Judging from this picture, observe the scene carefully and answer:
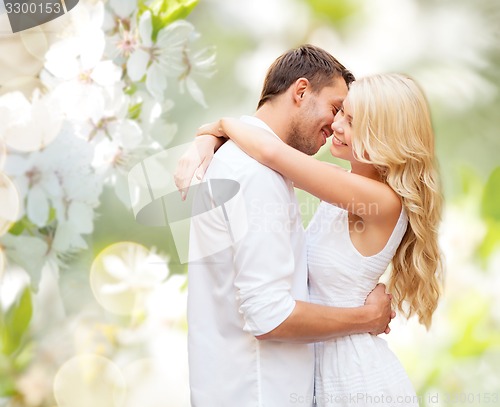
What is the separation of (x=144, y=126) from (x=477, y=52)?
56.0 inches

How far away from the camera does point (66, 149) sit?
1154mm

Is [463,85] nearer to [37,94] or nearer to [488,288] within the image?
[488,288]

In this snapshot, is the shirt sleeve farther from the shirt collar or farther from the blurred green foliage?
the blurred green foliage

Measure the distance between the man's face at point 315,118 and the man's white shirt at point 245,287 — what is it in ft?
0.52

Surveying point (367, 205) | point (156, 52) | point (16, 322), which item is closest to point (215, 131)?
A: point (156, 52)

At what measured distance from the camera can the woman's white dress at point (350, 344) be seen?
125 cm

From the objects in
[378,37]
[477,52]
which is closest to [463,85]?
[477,52]

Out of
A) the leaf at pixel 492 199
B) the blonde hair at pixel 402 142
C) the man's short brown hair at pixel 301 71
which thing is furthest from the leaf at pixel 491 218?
the man's short brown hair at pixel 301 71

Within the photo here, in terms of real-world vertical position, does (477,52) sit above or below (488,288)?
above

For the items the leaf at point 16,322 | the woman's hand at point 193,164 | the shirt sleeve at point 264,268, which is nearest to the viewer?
the shirt sleeve at point 264,268

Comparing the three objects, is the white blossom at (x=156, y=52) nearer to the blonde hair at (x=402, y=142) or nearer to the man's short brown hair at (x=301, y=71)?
the man's short brown hair at (x=301, y=71)

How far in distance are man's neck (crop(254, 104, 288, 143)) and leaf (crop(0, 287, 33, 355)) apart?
66cm

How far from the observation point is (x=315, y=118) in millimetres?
1363

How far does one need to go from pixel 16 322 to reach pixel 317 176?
0.86m
